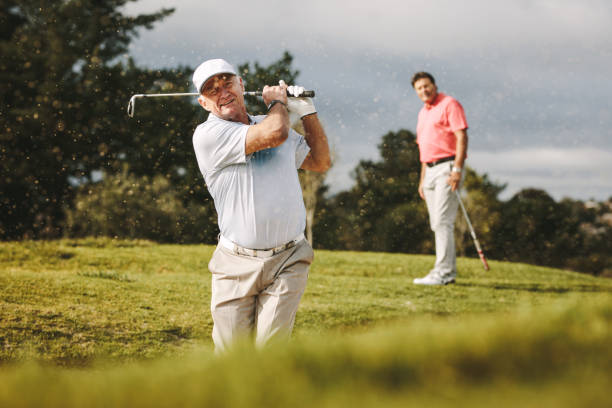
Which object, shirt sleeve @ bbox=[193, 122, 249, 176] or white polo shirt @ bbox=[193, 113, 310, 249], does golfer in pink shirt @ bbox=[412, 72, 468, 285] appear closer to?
white polo shirt @ bbox=[193, 113, 310, 249]

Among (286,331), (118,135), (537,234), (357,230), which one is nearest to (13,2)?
(118,135)

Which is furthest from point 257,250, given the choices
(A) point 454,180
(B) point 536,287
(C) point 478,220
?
(C) point 478,220

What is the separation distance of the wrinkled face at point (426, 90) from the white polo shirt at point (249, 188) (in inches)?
191

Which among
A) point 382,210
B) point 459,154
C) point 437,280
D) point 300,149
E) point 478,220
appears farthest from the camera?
point 382,210

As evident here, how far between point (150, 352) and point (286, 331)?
7.14 feet

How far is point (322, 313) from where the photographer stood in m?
6.30

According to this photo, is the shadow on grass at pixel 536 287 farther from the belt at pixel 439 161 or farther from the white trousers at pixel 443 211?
the belt at pixel 439 161

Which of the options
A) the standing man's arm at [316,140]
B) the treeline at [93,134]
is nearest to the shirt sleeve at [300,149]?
the standing man's arm at [316,140]

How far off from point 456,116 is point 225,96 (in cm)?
474

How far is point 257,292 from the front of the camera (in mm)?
3271

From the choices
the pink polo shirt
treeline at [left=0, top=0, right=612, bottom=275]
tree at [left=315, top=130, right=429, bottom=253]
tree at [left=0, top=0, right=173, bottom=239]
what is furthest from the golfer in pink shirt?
tree at [left=315, top=130, right=429, bottom=253]

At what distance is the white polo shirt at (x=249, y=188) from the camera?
3.17m

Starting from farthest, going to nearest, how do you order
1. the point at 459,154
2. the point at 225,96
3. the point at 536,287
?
the point at 536,287
the point at 459,154
the point at 225,96

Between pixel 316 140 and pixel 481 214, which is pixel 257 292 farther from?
pixel 481 214
